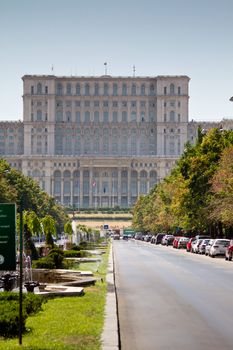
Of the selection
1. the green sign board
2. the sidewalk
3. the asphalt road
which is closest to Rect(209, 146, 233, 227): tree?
the asphalt road

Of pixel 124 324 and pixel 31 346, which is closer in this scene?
pixel 31 346

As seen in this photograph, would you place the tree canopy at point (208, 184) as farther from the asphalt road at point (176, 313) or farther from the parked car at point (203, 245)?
the asphalt road at point (176, 313)

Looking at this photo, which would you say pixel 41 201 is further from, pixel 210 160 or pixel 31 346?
pixel 31 346

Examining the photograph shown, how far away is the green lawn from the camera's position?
12.5 m

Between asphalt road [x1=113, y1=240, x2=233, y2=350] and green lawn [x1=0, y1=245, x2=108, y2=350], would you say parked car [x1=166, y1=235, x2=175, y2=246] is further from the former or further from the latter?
green lawn [x1=0, y1=245, x2=108, y2=350]

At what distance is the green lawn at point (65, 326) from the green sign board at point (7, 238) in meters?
1.23

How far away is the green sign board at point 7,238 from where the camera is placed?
503 inches

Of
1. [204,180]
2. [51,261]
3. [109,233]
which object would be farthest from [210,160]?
[109,233]

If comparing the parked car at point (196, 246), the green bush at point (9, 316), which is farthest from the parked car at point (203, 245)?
the green bush at point (9, 316)

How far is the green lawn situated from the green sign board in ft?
4.05

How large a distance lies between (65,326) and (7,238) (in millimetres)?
2830

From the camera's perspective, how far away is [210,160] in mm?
74750

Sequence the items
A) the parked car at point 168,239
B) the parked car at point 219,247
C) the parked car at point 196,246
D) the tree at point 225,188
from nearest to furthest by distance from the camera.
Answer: the parked car at point 219,247, the tree at point 225,188, the parked car at point 196,246, the parked car at point 168,239

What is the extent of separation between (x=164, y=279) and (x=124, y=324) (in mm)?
14756
